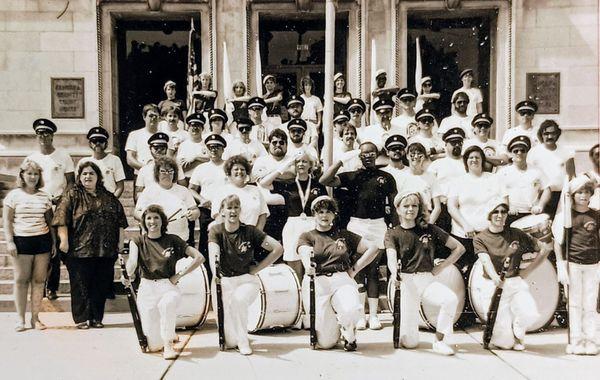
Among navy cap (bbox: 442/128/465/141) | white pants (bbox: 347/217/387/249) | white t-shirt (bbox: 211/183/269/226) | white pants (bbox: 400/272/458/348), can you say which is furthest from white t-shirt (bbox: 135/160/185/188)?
navy cap (bbox: 442/128/465/141)

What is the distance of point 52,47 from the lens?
42.7 ft

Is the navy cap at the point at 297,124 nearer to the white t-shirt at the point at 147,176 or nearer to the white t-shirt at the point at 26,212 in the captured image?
the white t-shirt at the point at 147,176

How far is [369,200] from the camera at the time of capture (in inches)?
293

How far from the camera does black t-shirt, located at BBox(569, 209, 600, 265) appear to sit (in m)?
6.45

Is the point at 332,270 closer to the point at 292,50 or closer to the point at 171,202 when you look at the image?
the point at 171,202

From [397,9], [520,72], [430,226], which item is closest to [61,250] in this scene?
[430,226]

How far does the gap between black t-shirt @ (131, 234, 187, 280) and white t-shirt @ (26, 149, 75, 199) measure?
279 centimetres

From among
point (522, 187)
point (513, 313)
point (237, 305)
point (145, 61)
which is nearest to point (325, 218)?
point (237, 305)

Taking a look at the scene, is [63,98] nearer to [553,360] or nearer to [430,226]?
[430,226]

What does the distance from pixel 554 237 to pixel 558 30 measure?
7604 millimetres

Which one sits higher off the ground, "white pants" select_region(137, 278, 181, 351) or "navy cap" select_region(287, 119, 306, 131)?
"navy cap" select_region(287, 119, 306, 131)

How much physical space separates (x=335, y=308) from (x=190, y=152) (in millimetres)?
3655

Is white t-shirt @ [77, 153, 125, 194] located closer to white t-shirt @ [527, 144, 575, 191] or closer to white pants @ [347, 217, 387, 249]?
white pants @ [347, 217, 387, 249]

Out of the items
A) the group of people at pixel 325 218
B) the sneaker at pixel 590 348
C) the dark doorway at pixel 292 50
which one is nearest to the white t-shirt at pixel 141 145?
the group of people at pixel 325 218
